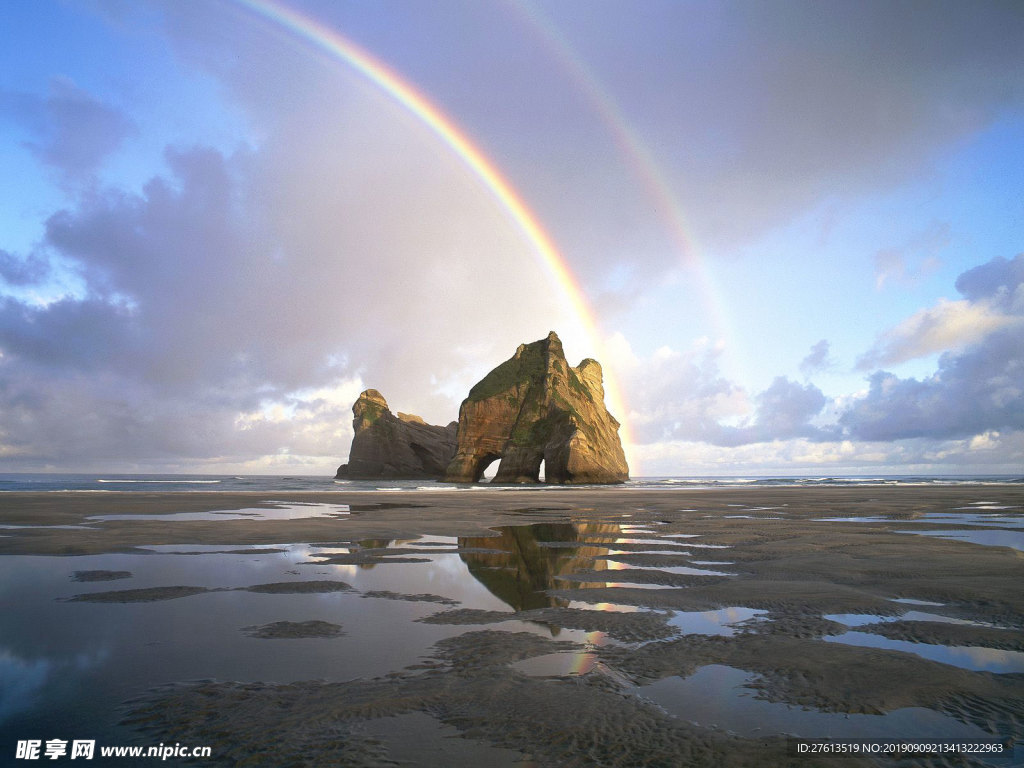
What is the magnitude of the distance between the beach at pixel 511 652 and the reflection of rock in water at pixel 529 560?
0.10m

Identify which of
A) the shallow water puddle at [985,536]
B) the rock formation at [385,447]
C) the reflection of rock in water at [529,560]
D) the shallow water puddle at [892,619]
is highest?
the rock formation at [385,447]

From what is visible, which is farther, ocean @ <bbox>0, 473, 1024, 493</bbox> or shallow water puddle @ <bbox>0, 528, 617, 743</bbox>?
ocean @ <bbox>0, 473, 1024, 493</bbox>

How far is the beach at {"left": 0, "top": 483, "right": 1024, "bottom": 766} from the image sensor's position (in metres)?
4.05

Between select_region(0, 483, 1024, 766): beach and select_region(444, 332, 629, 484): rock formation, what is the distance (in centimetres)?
6999

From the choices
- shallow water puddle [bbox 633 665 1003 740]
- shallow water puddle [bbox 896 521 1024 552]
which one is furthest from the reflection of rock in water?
shallow water puddle [bbox 896 521 1024 552]

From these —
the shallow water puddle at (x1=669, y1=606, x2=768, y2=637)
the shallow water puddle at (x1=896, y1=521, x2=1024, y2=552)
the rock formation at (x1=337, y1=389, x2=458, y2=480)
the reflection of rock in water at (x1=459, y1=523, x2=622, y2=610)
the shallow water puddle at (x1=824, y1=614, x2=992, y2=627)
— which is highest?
the rock formation at (x1=337, y1=389, x2=458, y2=480)

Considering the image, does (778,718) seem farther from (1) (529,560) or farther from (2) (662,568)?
(1) (529,560)

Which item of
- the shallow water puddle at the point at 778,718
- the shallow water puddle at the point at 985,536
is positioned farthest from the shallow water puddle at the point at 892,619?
the shallow water puddle at the point at 985,536

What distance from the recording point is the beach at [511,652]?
13.3 ft

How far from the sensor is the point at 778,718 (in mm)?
4328

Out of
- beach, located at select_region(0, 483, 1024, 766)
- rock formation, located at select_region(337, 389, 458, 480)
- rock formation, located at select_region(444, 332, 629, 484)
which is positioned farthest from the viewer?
rock formation, located at select_region(337, 389, 458, 480)

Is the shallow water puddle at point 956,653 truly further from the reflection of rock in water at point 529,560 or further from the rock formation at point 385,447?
the rock formation at point 385,447

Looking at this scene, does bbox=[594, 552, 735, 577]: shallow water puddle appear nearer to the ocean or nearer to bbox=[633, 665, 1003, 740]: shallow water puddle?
bbox=[633, 665, 1003, 740]: shallow water puddle

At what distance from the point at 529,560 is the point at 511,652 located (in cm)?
641
